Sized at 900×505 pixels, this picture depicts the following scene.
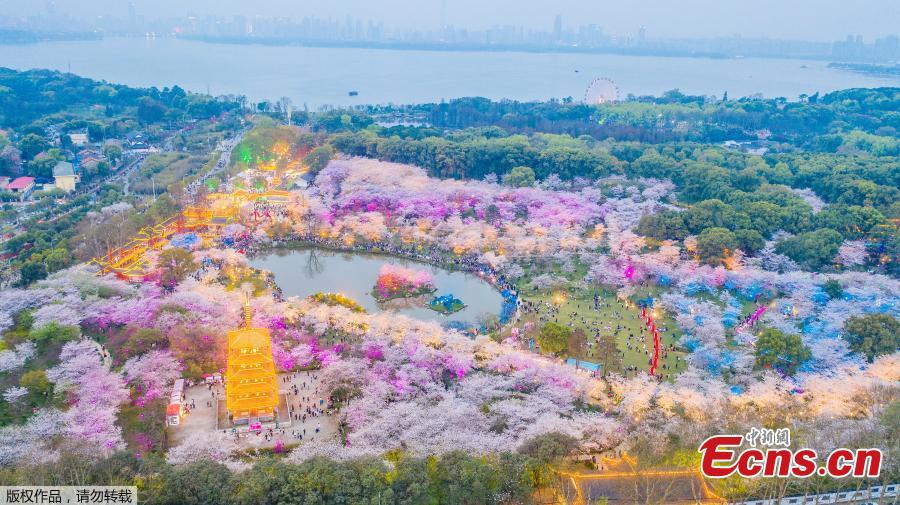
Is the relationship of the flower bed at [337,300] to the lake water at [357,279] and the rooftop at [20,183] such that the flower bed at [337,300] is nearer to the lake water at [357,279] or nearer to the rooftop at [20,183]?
the lake water at [357,279]

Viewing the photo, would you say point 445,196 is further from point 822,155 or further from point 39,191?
point 822,155

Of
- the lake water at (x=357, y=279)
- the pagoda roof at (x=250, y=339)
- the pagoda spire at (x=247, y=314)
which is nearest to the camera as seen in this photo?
the pagoda roof at (x=250, y=339)

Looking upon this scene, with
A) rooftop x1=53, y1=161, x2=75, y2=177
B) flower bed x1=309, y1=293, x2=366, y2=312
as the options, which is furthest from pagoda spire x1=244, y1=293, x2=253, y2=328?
rooftop x1=53, y1=161, x2=75, y2=177

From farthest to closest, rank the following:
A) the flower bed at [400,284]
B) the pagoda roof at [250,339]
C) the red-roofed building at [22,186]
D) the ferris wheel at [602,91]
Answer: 1. the ferris wheel at [602,91]
2. the red-roofed building at [22,186]
3. the flower bed at [400,284]
4. the pagoda roof at [250,339]

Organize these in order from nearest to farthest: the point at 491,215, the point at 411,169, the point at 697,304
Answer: the point at 697,304, the point at 491,215, the point at 411,169

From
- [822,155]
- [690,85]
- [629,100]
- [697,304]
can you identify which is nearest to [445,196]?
[697,304]

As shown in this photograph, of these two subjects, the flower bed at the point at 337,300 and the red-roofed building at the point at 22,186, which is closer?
the flower bed at the point at 337,300

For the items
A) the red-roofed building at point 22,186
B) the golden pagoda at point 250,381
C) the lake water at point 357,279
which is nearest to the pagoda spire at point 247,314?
the golden pagoda at point 250,381

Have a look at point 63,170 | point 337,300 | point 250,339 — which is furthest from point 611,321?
point 63,170
